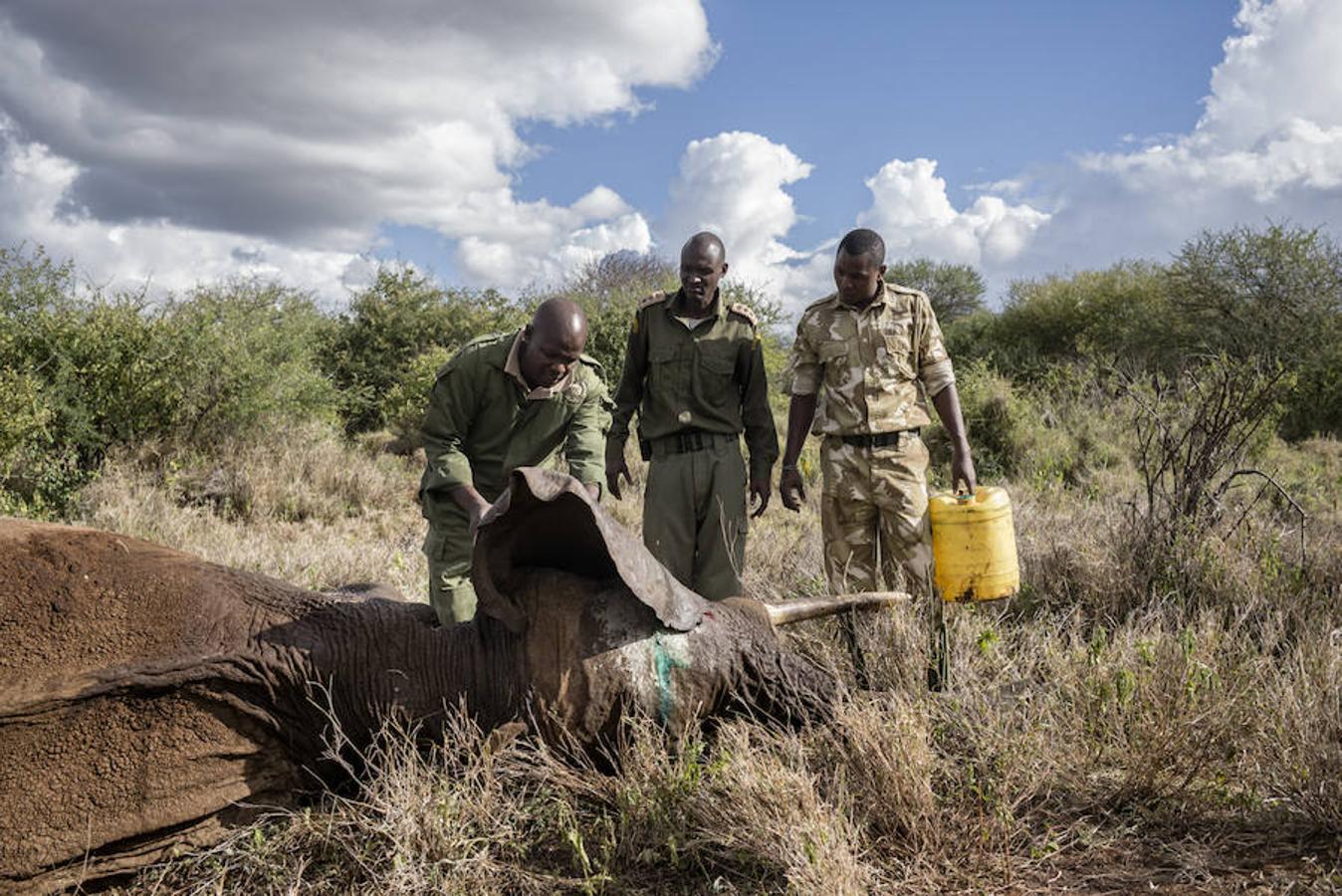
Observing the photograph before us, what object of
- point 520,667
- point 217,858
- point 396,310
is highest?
point 396,310

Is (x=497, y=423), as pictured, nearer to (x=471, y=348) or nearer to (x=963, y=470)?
(x=471, y=348)

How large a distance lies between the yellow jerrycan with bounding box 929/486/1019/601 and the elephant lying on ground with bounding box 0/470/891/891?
4.34 feet

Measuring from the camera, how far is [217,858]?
92.6 inches

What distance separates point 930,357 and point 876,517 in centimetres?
83

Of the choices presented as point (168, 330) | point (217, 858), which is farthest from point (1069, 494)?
point (168, 330)

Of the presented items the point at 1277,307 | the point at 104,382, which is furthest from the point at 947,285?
the point at 104,382

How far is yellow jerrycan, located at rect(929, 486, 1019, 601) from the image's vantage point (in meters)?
3.82

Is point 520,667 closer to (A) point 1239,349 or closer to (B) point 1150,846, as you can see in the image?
(B) point 1150,846

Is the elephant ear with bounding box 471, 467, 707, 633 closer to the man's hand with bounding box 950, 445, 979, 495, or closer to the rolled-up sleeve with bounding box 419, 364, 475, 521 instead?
the rolled-up sleeve with bounding box 419, 364, 475, 521

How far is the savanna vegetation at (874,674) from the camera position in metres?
2.33

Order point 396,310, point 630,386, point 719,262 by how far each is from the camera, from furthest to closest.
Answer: point 396,310
point 630,386
point 719,262

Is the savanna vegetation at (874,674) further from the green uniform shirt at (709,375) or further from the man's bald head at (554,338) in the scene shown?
the man's bald head at (554,338)

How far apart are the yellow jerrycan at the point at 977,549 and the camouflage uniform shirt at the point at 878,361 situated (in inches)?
25.6

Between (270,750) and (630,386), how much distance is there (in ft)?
9.97
